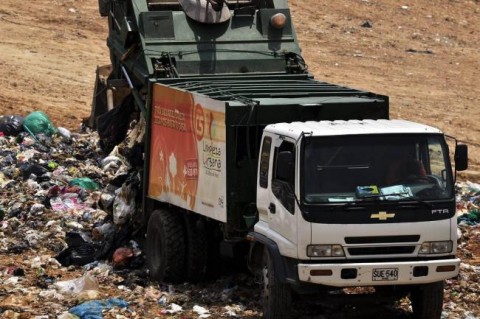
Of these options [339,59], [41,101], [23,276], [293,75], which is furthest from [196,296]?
[339,59]

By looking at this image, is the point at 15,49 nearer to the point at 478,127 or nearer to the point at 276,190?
the point at 478,127

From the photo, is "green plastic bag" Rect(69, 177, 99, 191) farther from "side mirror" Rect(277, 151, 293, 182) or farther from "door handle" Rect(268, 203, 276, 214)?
"side mirror" Rect(277, 151, 293, 182)

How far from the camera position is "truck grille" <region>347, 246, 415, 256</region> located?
10.4 meters

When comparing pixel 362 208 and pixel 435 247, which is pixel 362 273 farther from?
pixel 435 247

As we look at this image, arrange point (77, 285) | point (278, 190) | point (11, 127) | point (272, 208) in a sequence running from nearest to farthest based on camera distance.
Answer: point (278, 190), point (272, 208), point (77, 285), point (11, 127)

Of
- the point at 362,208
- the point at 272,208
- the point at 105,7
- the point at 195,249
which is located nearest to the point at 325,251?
the point at 362,208

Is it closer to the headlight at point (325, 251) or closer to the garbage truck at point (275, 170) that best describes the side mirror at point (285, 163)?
the garbage truck at point (275, 170)

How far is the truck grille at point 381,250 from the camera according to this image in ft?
34.0

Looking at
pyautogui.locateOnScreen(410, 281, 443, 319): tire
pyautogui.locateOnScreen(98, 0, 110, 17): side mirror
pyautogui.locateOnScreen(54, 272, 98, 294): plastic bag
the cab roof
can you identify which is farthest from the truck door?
pyautogui.locateOnScreen(98, 0, 110, 17): side mirror

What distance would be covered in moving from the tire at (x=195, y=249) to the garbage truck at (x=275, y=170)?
0.01m

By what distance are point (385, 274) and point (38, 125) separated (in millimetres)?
11567

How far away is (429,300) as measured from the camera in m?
10.9

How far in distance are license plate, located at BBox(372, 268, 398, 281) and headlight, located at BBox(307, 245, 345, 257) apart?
0.32 m

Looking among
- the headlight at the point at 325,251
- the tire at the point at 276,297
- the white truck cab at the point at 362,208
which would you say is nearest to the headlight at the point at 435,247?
the white truck cab at the point at 362,208
